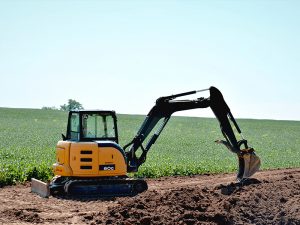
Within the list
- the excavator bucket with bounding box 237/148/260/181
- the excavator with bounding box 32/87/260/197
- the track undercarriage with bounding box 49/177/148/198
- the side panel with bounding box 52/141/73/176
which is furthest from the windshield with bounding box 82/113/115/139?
the excavator bucket with bounding box 237/148/260/181

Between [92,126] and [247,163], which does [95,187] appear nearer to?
[92,126]

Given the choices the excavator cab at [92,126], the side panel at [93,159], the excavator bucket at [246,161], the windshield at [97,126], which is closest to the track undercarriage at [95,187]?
the side panel at [93,159]

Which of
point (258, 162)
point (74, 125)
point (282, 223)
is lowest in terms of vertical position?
point (282, 223)

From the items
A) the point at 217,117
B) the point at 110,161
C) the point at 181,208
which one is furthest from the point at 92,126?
the point at 181,208

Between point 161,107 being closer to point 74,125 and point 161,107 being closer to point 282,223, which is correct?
point 74,125

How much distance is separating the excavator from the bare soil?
448 millimetres

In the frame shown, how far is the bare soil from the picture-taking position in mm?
13555

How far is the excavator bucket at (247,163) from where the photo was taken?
1847 cm

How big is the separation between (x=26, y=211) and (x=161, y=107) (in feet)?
17.7

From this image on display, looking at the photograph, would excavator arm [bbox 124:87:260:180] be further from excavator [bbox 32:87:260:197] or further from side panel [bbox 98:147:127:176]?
side panel [bbox 98:147:127:176]

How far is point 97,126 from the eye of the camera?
18.5 m

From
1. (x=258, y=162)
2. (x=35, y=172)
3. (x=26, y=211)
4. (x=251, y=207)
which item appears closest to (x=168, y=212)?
(x=251, y=207)

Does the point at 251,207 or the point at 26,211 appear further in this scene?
the point at 26,211

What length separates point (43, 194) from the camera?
18.6 m
